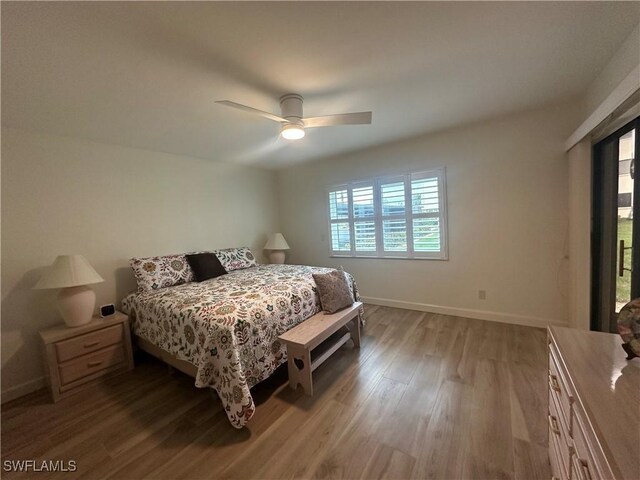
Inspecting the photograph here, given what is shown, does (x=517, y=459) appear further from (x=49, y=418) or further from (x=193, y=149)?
(x=193, y=149)

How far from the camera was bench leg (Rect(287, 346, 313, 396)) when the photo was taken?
1895mm

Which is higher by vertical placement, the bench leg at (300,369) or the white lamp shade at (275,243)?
the white lamp shade at (275,243)

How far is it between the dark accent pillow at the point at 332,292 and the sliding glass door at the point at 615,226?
2.02 metres

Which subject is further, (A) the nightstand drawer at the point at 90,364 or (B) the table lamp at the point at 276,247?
(B) the table lamp at the point at 276,247

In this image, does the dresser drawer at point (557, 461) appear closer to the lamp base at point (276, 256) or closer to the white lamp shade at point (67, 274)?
the white lamp shade at point (67, 274)

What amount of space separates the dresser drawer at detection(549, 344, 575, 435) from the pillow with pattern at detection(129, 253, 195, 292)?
3.25 meters

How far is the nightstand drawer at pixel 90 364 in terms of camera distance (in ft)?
6.85

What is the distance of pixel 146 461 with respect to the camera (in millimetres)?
1436

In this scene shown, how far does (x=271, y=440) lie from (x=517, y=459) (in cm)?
137

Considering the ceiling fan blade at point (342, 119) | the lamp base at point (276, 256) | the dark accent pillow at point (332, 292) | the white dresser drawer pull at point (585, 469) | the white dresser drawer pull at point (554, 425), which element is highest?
the ceiling fan blade at point (342, 119)

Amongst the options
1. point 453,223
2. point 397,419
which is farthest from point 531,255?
point 397,419

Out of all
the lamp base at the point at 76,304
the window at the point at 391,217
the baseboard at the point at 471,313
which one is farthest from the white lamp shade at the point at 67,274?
the baseboard at the point at 471,313
